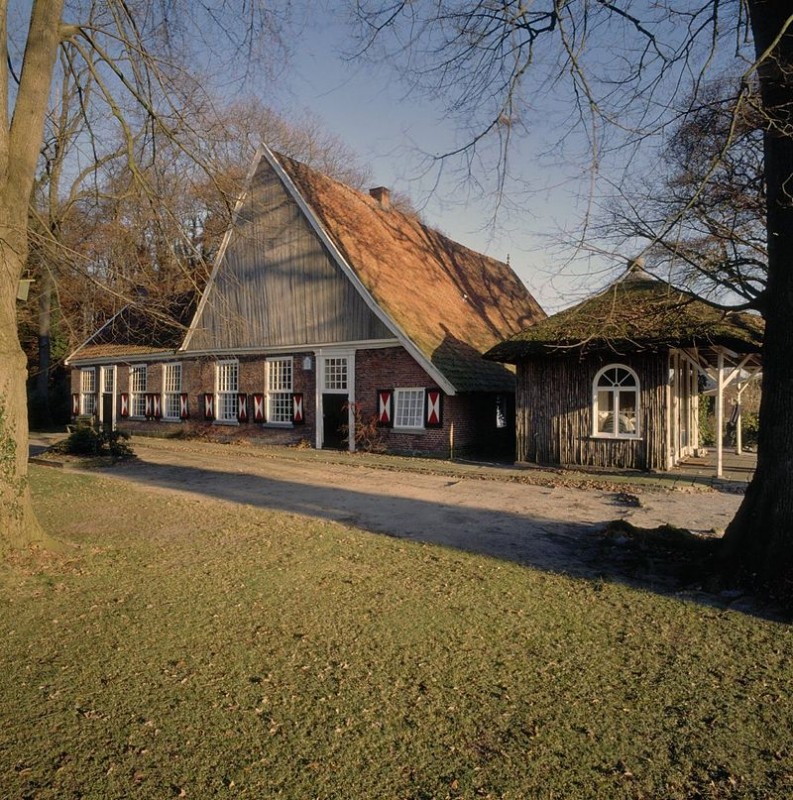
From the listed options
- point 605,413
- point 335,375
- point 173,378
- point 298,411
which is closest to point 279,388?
point 298,411

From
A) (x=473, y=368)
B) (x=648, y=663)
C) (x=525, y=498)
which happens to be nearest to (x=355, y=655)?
(x=648, y=663)

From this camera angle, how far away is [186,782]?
327 cm

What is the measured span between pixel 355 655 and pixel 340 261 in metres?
17.4

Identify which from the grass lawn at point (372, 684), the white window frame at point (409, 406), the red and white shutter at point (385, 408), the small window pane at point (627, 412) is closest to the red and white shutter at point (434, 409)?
the white window frame at point (409, 406)

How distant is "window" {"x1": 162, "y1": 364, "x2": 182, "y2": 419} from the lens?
27.3m

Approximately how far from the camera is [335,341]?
2161 centimetres

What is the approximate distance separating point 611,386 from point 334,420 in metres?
10.3

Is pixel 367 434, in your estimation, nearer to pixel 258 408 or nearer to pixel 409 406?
pixel 409 406

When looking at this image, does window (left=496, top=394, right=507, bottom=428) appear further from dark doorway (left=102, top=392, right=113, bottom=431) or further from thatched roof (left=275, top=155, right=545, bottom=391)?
dark doorway (left=102, top=392, right=113, bottom=431)

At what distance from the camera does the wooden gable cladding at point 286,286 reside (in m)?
21.3

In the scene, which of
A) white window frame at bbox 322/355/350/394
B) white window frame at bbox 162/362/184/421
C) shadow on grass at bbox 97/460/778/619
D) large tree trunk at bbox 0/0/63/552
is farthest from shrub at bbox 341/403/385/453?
large tree trunk at bbox 0/0/63/552

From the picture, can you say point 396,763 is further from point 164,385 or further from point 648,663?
point 164,385

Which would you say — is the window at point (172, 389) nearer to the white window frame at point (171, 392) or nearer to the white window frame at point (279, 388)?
the white window frame at point (171, 392)

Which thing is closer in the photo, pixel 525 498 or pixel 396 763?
pixel 396 763
